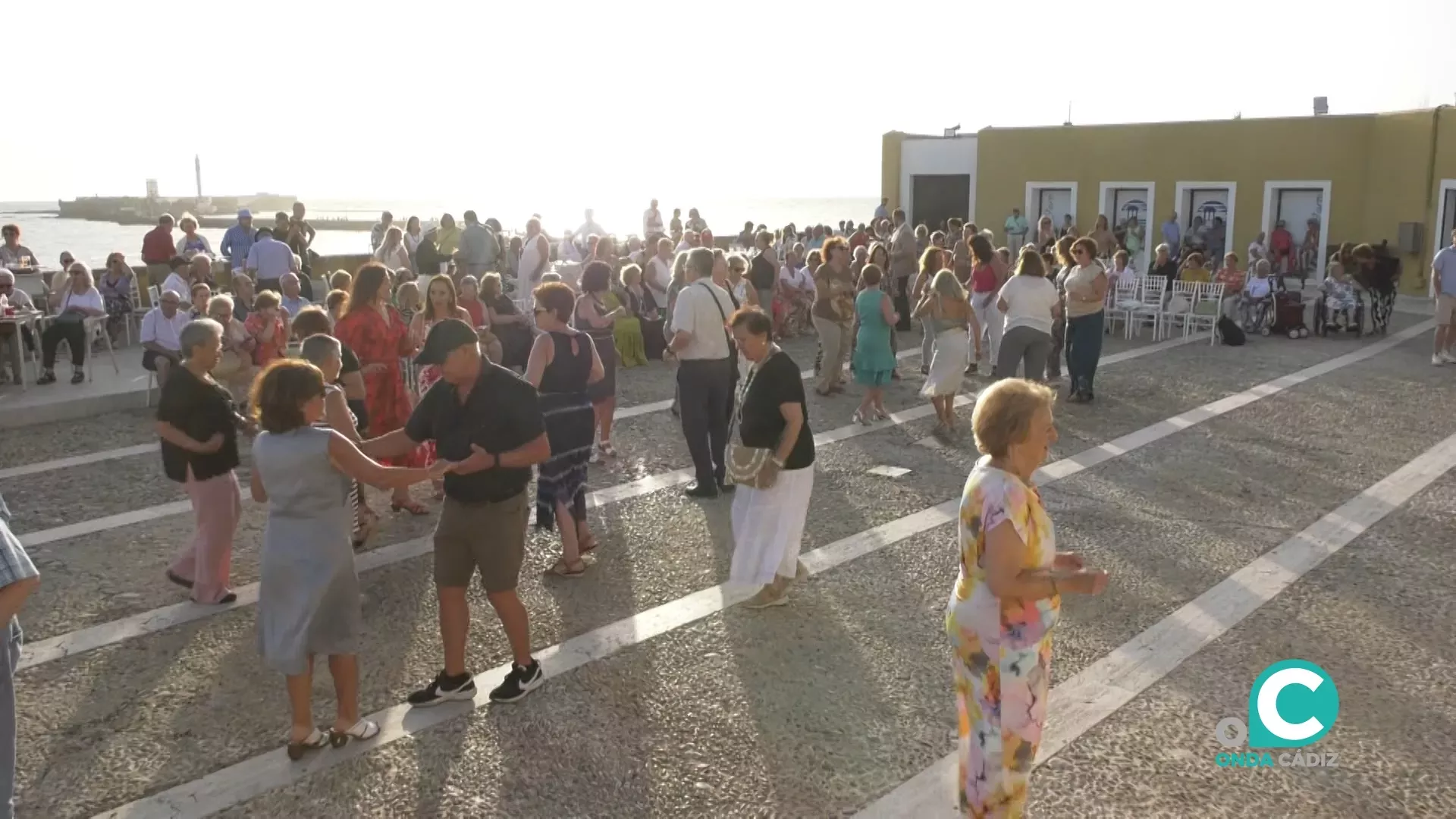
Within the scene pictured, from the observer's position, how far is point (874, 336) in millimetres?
10016

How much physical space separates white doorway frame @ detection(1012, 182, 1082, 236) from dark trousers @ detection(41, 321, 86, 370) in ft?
65.6

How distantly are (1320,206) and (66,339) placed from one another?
72.5ft

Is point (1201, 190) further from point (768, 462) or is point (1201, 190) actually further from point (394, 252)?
point (768, 462)

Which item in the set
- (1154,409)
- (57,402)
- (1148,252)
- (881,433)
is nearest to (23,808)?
(881,433)

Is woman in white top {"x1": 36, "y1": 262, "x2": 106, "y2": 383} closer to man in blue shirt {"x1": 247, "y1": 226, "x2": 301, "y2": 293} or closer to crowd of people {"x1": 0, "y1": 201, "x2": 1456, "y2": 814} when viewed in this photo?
crowd of people {"x1": 0, "y1": 201, "x2": 1456, "y2": 814}

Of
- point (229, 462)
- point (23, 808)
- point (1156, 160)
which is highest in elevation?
point (1156, 160)

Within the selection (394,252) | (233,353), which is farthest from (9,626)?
(394,252)

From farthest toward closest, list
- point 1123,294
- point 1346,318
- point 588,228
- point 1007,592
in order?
point 588,228, point 1123,294, point 1346,318, point 1007,592

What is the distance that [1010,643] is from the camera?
10.2 ft

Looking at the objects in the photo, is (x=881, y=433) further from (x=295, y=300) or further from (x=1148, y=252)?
(x=1148, y=252)

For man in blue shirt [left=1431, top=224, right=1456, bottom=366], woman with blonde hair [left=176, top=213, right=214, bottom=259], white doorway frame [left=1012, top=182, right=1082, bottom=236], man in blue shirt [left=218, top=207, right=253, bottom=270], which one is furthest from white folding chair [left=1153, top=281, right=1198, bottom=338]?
woman with blonde hair [left=176, top=213, right=214, bottom=259]

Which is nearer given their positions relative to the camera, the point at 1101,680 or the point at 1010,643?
the point at 1010,643

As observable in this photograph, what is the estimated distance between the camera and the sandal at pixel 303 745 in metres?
4.23

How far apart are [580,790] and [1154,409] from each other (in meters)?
8.65
